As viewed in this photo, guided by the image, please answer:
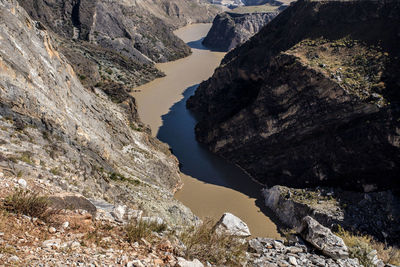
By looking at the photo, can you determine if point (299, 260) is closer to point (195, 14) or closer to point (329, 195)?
point (329, 195)

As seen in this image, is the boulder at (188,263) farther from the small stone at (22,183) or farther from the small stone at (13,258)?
the small stone at (22,183)

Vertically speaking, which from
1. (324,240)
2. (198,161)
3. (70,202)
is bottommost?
(70,202)

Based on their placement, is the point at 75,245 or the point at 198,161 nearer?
the point at 75,245

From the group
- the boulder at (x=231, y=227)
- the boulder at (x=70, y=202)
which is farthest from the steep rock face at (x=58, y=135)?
the boulder at (x=231, y=227)

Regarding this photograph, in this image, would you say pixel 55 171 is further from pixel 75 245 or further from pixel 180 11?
pixel 180 11

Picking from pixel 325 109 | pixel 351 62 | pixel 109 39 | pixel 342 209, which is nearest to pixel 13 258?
pixel 342 209

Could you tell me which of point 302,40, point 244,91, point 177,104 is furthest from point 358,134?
point 177,104

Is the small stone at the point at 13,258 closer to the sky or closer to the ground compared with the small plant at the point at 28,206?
closer to the ground
